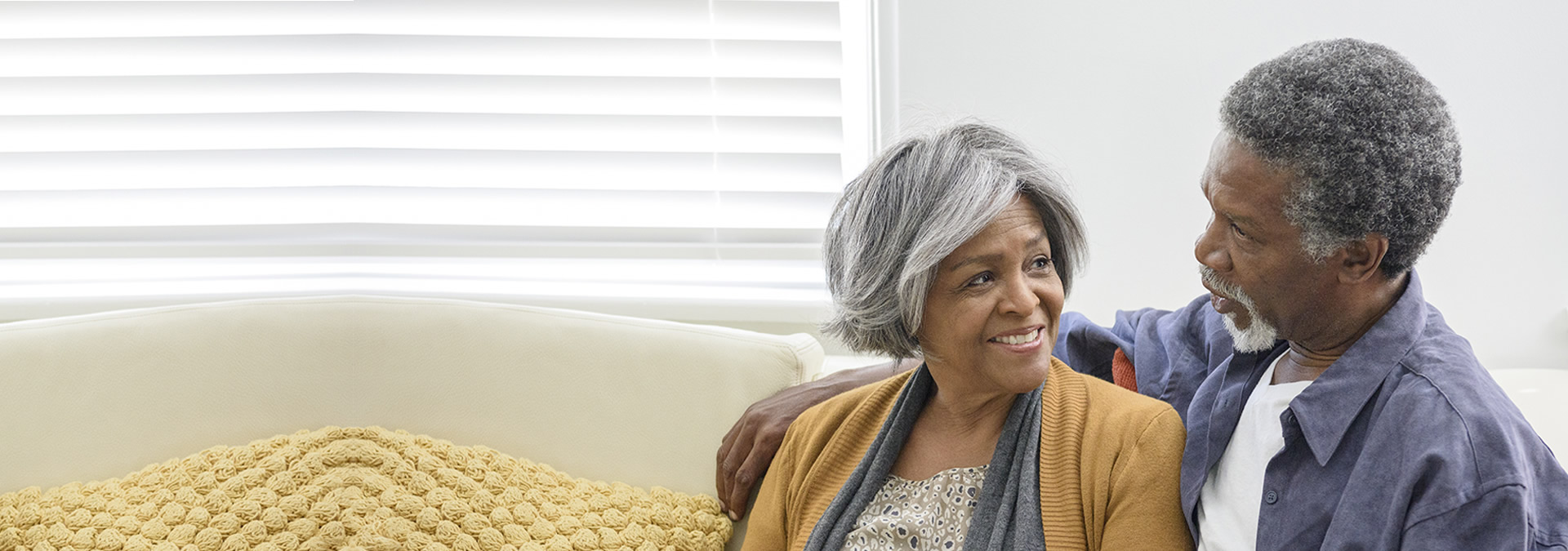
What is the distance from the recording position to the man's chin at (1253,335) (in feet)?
4.25

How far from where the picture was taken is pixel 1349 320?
1217mm

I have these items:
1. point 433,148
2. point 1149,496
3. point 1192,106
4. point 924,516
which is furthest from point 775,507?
point 433,148

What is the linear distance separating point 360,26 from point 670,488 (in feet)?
4.50

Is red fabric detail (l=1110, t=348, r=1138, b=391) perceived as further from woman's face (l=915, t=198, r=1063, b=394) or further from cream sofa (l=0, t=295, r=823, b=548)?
cream sofa (l=0, t=295, r=823, b=548)

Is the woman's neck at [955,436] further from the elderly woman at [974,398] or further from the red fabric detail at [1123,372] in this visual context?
the red fabric detail at [1123,372]

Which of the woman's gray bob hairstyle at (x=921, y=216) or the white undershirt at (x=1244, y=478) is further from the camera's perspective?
the woman's gray bob hairstyle at (x=921, y=216)

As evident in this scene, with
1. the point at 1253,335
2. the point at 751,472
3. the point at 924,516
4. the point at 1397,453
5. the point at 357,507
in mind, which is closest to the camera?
the point at 1397,453

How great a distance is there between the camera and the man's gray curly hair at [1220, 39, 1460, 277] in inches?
44.5

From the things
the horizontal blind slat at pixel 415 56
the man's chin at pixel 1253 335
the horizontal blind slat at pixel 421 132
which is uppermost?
the horizontal blind slat at pixel 415 56

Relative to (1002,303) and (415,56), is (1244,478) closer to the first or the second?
(1002,303)

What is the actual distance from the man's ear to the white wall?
3.08ft

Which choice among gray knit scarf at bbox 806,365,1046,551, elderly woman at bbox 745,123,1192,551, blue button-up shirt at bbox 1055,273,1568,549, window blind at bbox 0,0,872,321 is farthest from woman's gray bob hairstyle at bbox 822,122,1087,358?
window blind at bbox 0,0,872,321

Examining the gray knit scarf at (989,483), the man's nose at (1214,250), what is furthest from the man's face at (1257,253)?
the gray knit scarf at (989,483)

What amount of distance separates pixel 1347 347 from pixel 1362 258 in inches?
4.7
